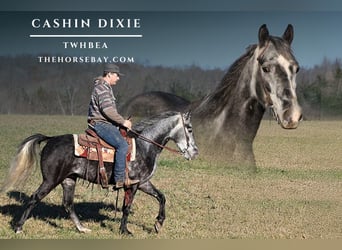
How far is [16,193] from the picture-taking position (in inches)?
298

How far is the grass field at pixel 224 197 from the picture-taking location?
6208 mm

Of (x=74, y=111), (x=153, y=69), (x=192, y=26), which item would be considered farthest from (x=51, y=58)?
(x=192, y=26)

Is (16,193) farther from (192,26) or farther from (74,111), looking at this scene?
(192,26)

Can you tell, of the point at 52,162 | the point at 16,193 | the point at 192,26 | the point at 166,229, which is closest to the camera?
the point at 52,162

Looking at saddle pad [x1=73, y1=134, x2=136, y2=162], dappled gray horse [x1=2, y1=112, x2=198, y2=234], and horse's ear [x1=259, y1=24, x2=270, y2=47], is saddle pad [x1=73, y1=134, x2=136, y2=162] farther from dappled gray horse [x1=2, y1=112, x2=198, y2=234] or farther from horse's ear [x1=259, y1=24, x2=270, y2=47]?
horse's ear [x1=259, y1=24, x2=270, y2=47]

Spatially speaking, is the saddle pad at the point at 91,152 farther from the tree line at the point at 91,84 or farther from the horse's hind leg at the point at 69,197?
the tree line at the point at 91,84

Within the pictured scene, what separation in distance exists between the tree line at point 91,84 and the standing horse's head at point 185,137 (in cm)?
120

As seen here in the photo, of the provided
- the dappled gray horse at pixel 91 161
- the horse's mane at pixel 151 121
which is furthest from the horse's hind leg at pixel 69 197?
the horse's mane at pixel 151 121

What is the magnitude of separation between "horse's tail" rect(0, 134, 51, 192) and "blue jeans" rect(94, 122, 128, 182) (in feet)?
2.05

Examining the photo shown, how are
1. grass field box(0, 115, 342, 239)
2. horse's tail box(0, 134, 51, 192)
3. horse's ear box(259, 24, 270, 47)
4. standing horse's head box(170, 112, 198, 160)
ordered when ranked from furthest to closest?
grass field box(0, 115, 342, 239) → horse's tail box(0, 134, 51, 192) → standing horse's head box(170, 112, 198, 160) → horse's ear box(259, 24, 270, 47)

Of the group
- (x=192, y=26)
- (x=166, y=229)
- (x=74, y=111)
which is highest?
(x=192, y=26)

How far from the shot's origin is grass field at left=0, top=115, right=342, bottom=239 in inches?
244

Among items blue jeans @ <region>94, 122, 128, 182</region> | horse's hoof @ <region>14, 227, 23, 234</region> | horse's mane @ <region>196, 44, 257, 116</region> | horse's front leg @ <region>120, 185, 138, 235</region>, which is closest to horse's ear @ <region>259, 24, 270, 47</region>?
horse's mane @ <region>196, 44, 257, 116</region>

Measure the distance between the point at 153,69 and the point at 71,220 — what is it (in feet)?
6.91
